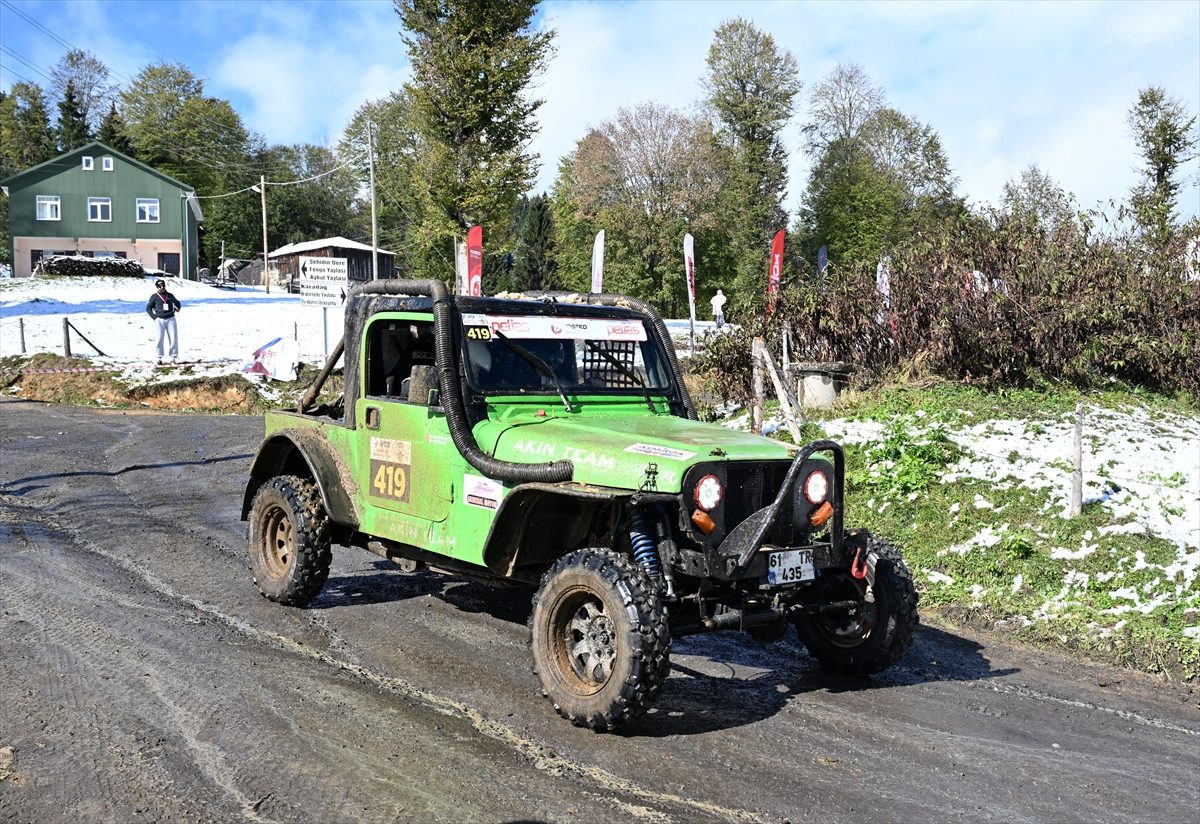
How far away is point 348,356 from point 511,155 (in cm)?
2865

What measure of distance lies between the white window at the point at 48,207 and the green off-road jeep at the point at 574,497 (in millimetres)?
57127

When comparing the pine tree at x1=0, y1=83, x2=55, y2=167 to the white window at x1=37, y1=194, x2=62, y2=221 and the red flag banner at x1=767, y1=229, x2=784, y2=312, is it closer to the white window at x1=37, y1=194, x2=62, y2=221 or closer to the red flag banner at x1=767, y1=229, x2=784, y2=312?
the white window at x1=37, y1=194, x2=62, y2=221

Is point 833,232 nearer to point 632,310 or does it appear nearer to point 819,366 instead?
point 819,366

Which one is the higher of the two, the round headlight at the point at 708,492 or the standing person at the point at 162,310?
the standing person at the point at 162,310

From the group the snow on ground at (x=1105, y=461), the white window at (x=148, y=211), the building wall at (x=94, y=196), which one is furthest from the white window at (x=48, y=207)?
the snow on ground at (x=1105, y=461)

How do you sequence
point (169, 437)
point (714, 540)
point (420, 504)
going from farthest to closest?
point (169, 437), point (420, 504), point (714, 540)

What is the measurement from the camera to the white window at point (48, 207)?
5547cm

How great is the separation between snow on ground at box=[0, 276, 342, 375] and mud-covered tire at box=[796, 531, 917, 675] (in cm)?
1704

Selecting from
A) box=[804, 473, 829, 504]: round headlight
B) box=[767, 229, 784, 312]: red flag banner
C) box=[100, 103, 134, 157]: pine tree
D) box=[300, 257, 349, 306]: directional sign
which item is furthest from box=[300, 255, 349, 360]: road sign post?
box=[100, 103, 134, 157]: pine tree

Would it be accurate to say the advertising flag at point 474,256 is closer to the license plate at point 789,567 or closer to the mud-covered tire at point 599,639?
the mud-covered tire at point 599,639

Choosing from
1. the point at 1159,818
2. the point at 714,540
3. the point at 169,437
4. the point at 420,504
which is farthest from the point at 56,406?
the point at 1159,818

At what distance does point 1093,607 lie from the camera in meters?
7.02

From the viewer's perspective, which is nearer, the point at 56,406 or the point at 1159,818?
the point at 1159,818

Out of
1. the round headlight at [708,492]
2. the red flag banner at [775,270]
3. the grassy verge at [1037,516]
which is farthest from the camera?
the red flag banner at [775,270]
